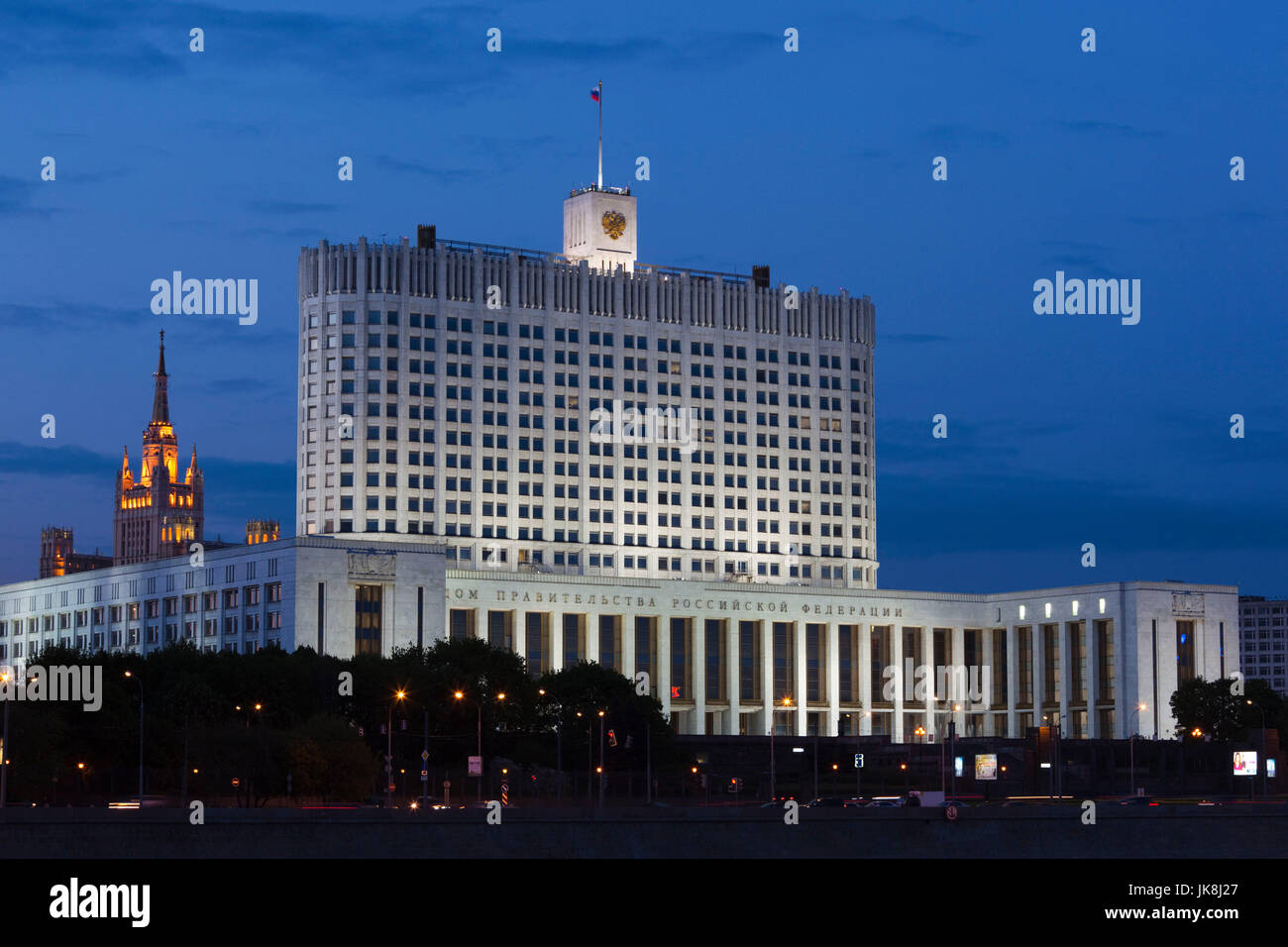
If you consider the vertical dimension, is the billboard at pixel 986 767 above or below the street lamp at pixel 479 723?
below

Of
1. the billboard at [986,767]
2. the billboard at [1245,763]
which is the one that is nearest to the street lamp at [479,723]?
the billboard at [986,767]

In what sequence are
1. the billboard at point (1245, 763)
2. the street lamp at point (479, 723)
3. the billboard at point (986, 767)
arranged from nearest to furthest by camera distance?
the street lamp at point (479, 723)
the billboard at point (1245, 763)
the billboard at point (986, 767)

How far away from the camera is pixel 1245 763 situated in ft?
600

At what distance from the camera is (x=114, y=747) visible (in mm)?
144250

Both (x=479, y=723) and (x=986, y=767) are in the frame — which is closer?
(x=479, y=723)

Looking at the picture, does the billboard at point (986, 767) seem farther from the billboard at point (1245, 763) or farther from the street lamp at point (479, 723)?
the street lamp at point (479, 723)

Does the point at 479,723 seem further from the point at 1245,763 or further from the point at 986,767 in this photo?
the point at 1245,763

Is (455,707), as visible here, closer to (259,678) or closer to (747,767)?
(259,678)

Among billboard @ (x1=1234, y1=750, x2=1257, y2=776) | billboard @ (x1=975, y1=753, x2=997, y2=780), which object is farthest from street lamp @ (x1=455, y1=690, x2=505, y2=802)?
billboard @ (x1=1234, y1=750, x2=1257, y2=776)

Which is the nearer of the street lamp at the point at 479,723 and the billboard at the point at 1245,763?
the street lamp at the point at 479,723

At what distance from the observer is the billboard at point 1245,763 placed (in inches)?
7180

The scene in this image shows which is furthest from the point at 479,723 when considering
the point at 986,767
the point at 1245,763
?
the point at 1245,763

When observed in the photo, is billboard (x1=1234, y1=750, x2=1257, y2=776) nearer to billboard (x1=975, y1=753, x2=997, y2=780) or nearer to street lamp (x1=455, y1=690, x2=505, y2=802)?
billboard (x1=975, y1=753, x2=997, y2=780)
